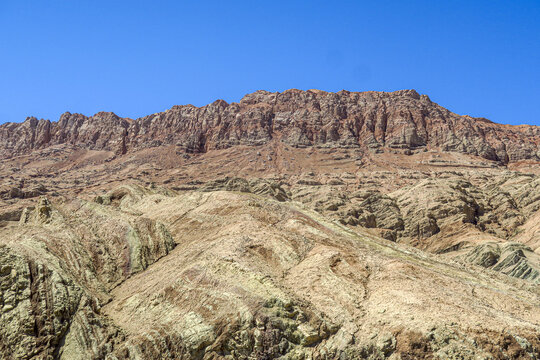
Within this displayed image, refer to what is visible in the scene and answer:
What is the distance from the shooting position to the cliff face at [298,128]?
13825 centimetres

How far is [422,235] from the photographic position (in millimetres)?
60031

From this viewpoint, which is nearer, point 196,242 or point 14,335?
point 14,335

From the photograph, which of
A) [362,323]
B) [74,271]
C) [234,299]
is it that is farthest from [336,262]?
[74,271]

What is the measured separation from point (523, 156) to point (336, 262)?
13586 centimetres

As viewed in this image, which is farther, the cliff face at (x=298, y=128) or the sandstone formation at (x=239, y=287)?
the cliff face at (x=298, y=128)

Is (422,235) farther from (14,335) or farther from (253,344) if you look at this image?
(14,335)

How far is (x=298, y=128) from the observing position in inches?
5684

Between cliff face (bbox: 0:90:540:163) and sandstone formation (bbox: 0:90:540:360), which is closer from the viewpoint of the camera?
sandstone formation (bbox: 0:90:540:360)

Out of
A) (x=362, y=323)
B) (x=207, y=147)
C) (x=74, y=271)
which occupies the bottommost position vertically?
(x=362, y=323)

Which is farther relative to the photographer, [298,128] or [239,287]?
[298,128]

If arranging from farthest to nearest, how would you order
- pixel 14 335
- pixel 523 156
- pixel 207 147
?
pixel 207 147 < pixel 523 156 < pixel 14 335

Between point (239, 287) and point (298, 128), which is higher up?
point (298, 128)

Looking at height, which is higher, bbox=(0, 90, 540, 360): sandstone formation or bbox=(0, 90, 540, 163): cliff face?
bbox=(0, 90, 540, 163): cliff face

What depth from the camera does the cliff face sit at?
138 metres
